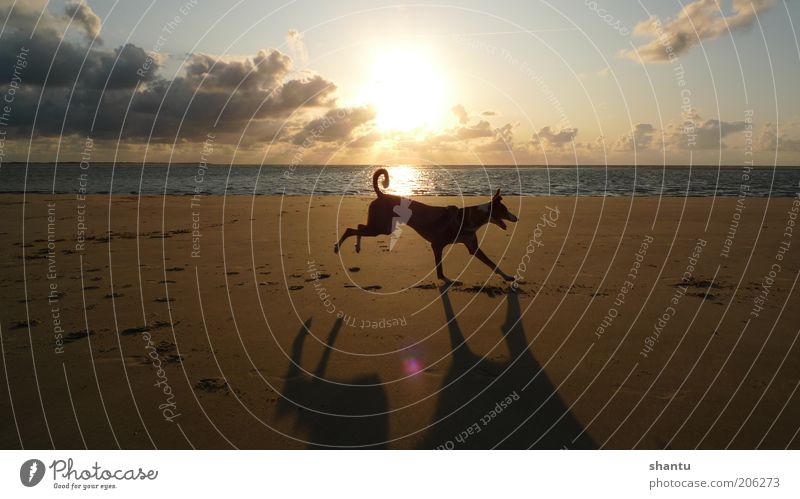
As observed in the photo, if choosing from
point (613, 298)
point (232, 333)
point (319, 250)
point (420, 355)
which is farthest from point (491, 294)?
point (319, 250)

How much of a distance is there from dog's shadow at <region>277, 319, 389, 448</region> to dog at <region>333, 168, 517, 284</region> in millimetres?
4715

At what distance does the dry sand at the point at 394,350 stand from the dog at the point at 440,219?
81cm

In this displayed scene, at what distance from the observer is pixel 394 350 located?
25.0 ft

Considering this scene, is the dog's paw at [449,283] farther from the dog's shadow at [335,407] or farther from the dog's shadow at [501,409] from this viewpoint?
the dog's shadow at [335,407]

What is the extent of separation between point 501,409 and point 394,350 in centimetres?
215

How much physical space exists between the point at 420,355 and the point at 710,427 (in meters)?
3.73

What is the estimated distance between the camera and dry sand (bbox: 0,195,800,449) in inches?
220

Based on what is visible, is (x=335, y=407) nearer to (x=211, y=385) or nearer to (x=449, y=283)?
(x=211, y=385)

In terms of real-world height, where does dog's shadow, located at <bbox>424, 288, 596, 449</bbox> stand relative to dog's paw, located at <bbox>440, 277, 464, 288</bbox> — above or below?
below

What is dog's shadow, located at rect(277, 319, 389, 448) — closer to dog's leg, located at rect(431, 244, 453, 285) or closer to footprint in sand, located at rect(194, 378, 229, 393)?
footprint in sand, located at rect(194, 378, 229, 393)
